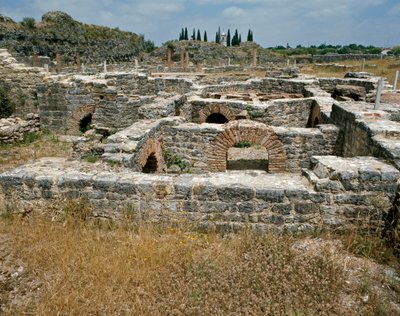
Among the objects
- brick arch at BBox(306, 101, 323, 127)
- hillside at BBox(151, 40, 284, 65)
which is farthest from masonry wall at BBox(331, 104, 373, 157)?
hillside at BBox(151, 40, 284, 65)

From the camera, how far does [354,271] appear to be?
3.82m

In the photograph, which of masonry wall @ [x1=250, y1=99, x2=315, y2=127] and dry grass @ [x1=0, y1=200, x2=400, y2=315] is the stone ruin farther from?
dry grass @ [x1=0, y1=200, x2=400, y2=315]

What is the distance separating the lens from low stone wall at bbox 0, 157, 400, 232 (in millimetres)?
4402

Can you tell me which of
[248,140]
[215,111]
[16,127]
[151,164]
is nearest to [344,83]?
[215,111]

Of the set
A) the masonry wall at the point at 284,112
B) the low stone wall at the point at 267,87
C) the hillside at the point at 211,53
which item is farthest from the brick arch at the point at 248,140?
the hillside at the point at 211,53

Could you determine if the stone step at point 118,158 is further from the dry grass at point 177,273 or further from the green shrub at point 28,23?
the green shrub at point 28,23

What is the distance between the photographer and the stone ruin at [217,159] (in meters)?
4.43

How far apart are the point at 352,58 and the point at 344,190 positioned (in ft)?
183

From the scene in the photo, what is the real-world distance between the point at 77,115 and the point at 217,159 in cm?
794

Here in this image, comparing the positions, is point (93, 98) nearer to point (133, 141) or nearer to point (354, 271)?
point (133, 141)

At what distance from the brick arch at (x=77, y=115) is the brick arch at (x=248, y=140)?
7.44 m

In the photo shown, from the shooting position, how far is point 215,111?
38.0ft

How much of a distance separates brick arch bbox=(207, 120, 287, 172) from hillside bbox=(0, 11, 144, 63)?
82.8 ft

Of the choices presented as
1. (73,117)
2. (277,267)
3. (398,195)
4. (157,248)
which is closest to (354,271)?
(277,267)
